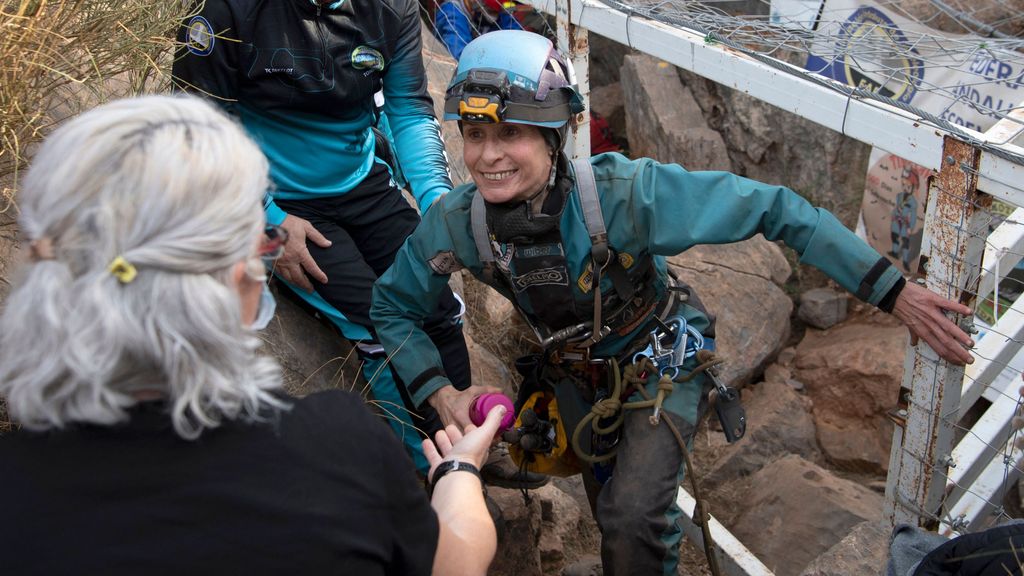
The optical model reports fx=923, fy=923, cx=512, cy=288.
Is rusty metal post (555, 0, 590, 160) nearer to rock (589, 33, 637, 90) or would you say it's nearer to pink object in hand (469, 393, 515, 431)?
pink object in hand (469, 393, 515, 431)

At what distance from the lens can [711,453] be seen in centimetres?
548

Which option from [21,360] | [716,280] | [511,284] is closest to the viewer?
[21,360]

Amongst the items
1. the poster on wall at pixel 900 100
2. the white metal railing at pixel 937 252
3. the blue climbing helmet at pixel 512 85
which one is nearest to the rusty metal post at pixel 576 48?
the white metal railing at pixel 937 252

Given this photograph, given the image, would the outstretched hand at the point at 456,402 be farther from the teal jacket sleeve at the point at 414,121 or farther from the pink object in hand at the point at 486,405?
the teal jacket sleeve at the point at 414,121

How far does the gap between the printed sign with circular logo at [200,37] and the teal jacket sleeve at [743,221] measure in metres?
1.61

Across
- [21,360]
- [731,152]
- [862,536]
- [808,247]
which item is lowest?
[731,152]

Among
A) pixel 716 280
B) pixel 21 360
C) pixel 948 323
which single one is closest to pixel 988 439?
pixel 948 323

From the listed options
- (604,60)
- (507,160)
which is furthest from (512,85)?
(604,60)

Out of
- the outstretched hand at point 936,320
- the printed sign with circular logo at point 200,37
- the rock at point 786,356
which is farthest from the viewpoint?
the rock at point 786,356

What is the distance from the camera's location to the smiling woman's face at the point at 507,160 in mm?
2939

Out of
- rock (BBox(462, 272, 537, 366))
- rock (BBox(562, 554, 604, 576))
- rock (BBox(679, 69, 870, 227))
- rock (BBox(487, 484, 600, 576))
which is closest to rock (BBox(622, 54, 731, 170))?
rock (BBox(679, 69, 870, 227))

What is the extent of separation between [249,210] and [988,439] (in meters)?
3.31

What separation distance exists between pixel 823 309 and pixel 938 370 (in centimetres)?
378

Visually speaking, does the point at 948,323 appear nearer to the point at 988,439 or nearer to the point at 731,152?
the point at 988,439
